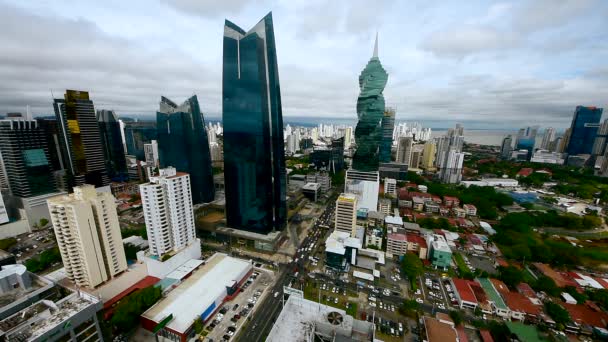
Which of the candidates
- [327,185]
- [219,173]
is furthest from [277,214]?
[219,173]

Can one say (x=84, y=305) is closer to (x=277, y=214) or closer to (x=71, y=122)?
(x=277, y=214)

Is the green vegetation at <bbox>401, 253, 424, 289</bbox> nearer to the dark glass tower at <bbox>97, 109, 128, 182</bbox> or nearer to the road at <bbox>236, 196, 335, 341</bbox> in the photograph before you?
the road at <bbox>236, 196, 335, 341</bbox>

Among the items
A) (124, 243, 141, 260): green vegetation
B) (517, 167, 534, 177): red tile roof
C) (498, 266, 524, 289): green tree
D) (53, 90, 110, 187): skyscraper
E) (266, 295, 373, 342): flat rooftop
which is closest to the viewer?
(266, 295, 373, 342): flat rooftop

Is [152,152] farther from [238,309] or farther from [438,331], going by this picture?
[438,331]

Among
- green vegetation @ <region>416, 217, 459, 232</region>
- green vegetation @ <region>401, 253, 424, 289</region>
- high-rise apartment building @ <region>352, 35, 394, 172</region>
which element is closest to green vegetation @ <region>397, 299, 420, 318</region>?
green vegetation @ <region>401, 253, 424, 289</region>

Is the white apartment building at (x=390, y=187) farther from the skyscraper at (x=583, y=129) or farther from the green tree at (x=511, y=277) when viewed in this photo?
the skyscraper at (x=583, y=129)

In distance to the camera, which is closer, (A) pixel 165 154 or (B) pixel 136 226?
(B) pixel 136 226

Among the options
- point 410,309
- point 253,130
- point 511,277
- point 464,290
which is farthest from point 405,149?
point 410,309
